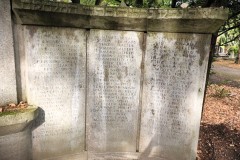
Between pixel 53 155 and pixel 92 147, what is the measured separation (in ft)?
1.91

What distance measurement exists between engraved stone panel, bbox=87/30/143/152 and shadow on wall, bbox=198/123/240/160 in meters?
1.54

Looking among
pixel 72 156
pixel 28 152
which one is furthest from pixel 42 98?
pixel 72 156

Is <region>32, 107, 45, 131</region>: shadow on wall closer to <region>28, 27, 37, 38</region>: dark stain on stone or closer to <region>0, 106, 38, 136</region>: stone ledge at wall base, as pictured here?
<region>0, 106, 38, 136</region>: stone ledge at wall base

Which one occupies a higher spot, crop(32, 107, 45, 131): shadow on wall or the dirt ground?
crop(32, 107, 45, 131): shadow on wall

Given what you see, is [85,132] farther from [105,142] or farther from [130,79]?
[130,79]

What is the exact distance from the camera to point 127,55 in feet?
11.3

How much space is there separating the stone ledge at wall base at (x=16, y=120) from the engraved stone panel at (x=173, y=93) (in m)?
1.59

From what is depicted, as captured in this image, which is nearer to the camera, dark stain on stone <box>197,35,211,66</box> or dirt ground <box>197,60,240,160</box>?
dark stain on stone <box>197,35,211,66</box>

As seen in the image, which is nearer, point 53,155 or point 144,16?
point 144,16

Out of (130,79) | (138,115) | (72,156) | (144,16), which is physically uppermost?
(144,16)

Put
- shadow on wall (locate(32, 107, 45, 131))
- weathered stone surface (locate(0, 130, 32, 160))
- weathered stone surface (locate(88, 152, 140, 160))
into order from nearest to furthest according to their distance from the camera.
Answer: weathered stone surface (locate(0, 130, 32, 160))
shadow on wall (locate(32, 107, 45, 131))
weathered stone surface (locate(88, 152, 140, 160))

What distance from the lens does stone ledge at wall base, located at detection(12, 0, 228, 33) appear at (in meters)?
2.90

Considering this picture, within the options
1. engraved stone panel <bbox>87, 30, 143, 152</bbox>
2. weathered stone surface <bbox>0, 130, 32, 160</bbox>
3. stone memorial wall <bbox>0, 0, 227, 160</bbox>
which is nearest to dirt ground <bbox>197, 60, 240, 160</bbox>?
stone memorial wall <bbox>0, 0, 227, 160</bbox>

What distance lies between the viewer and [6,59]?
2.99 m
